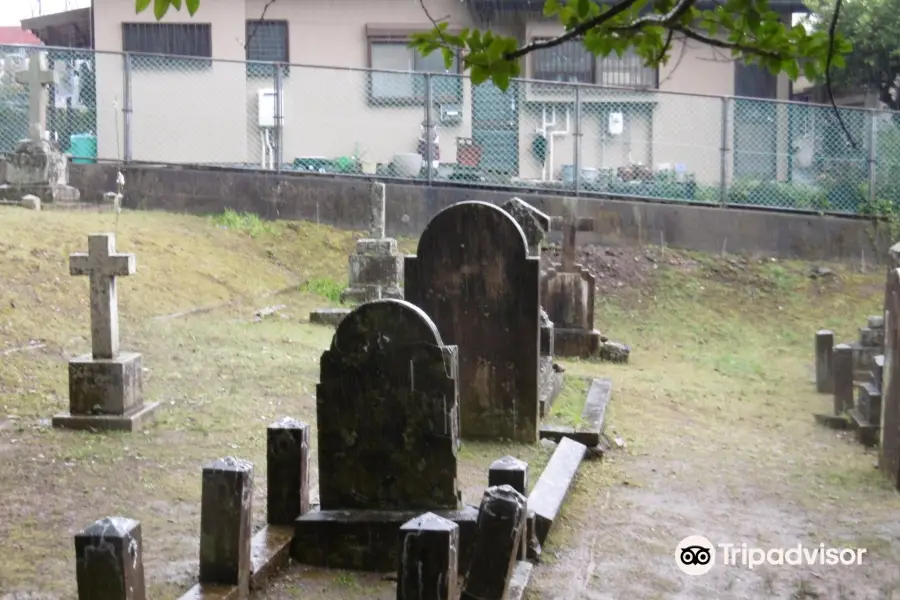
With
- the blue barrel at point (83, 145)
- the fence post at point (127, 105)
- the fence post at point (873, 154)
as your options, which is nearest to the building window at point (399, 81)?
the fence post at point (127, 105)

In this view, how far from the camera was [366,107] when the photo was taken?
717 inches

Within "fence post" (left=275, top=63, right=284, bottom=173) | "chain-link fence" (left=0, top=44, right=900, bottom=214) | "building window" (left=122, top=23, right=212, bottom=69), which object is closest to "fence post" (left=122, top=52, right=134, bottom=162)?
"chain-link fence" (left=0, top=44, right=900, bottom=214)

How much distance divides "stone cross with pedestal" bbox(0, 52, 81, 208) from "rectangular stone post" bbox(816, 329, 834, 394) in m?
10.2

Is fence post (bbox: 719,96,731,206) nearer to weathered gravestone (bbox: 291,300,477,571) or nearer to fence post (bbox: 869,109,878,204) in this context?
fence post (bbox: 869,109,878,204)

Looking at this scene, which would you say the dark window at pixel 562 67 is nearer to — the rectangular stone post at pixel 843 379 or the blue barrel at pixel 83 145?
the blue barrel at pixel 83 145

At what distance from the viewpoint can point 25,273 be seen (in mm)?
11039

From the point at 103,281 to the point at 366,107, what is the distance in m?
11.3

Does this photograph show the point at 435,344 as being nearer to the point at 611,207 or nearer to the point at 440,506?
the point at 440,506

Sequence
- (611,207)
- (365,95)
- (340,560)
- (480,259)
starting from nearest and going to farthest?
1. (340,560)
2. (480,259)
3. (611,207)
4. (365,95)

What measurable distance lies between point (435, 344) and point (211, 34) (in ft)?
53.1

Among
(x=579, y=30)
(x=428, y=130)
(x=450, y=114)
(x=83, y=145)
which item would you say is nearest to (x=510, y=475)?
(x=579, y=30)

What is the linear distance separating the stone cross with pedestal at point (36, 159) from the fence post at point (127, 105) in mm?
1637

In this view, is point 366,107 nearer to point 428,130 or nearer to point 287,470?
point 428,130

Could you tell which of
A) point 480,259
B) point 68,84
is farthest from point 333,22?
point 480,259
